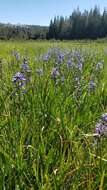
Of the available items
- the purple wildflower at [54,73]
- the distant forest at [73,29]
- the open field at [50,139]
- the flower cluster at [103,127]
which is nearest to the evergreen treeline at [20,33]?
the distant forest at [73,29]

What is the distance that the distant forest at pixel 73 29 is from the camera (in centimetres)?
9019

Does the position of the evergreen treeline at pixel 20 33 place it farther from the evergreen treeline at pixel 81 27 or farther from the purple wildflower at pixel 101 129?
the purple wildflower at pixel 101 129

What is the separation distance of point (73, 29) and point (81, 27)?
2179 millimetres

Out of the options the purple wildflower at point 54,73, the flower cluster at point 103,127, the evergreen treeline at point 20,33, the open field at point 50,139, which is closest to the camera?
the flower cluster at point 103,127

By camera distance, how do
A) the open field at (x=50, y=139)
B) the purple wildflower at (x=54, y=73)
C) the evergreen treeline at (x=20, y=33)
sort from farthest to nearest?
the evergreen treeline at (x=20, y=33), the purple wildflower at (x=54, y=73), the open field at (x=50, y=139)

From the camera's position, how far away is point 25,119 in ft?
7.77

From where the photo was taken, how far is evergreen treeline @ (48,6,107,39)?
90875 millimetres

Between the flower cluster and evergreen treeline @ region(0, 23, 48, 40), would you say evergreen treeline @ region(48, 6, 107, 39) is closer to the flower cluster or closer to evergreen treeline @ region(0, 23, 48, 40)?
evergreen treeline @ region(0, 23, 48, 40)

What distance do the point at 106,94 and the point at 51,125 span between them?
4.42 feet

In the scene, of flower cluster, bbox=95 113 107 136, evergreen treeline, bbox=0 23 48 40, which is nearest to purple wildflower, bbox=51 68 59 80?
flower cluster, bbox=95 113 107 136

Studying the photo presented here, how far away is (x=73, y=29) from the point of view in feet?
311

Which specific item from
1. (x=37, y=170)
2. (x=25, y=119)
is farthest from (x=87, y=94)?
(x=37, y=170)

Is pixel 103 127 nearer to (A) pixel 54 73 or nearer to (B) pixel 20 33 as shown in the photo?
(A) pixel 54 73

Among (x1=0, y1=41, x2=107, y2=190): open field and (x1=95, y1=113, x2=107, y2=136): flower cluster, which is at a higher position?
(x1=95, y1=113, x2=107, y2=136): flower cluster
